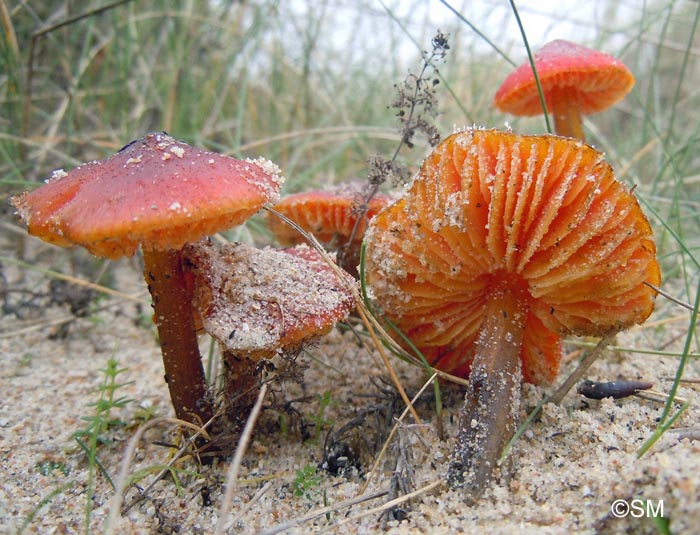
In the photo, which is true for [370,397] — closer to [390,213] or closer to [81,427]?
[390,213]

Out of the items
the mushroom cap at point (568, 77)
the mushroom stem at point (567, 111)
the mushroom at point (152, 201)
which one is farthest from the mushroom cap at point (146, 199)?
the mushroom stem at point (567, 111)

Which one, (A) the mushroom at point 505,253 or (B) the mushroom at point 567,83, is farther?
(B) the mushroom at point 567,83

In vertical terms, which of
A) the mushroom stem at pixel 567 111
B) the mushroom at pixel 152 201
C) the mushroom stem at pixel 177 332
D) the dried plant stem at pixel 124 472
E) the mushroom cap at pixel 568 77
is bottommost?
the dried plant stem at pixel 124 472

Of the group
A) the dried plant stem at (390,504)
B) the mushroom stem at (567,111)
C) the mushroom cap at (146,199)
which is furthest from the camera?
the mushroom stem at (567,111)

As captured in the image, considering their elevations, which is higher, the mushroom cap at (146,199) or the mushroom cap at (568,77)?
the mushroom cap at (568,77)

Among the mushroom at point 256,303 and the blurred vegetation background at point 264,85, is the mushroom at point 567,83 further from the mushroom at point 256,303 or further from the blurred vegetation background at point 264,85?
the mushroom at point 256,303

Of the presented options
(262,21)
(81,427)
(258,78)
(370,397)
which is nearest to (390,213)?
(370,397)
